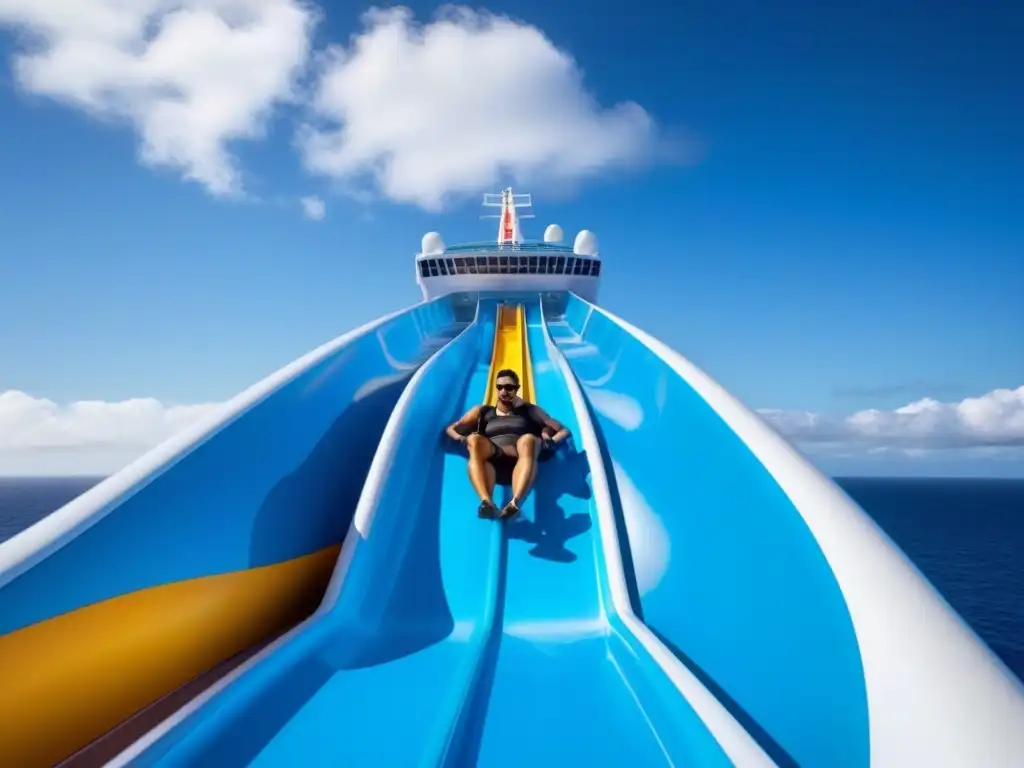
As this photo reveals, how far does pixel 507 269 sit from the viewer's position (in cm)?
1711

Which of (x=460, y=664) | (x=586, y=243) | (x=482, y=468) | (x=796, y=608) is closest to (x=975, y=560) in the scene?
(x=586, y=243)

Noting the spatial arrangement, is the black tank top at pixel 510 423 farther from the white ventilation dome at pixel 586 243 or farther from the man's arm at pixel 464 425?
the white ventilation dome at pixel 586 243

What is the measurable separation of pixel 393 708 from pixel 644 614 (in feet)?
4.50

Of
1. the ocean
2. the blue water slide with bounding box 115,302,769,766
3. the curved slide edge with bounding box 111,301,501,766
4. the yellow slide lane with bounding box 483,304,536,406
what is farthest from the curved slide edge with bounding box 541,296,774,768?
the ocean

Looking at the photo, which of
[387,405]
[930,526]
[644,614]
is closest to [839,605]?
[644,614]

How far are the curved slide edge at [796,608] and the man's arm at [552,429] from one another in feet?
1.73

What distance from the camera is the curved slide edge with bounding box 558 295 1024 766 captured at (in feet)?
6.41

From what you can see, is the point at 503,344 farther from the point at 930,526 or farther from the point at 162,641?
the point at 930,526

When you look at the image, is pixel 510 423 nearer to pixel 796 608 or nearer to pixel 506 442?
pixel 506 442

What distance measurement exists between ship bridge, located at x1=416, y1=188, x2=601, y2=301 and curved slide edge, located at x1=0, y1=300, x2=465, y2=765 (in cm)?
1277

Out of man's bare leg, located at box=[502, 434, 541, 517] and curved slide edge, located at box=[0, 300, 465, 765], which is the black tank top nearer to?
man's bare leg, located at box=[502, 434, 541, 517]

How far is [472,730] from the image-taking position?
2414mm

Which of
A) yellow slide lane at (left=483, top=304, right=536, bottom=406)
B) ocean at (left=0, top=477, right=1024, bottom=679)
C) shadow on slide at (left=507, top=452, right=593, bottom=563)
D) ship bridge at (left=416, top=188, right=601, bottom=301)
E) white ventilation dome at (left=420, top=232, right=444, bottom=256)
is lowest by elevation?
ocean at (left=0, top=477, right=1024, bottom=679)

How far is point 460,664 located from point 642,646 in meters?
0.87
